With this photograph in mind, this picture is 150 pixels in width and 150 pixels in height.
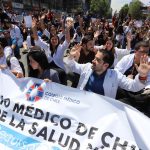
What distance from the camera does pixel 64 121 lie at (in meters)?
4.03

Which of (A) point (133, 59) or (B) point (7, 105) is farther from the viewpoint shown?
(A) point (133, 59)

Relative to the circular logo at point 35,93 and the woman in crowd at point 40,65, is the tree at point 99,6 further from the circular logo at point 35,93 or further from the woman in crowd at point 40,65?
the circular logo at point 35,93

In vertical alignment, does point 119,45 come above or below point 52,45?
below

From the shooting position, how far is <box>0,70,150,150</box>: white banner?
12.0 ft

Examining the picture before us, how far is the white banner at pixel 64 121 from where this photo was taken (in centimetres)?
365

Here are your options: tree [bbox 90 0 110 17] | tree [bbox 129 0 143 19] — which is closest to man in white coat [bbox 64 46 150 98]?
tree [bbox 90 0 110 17]

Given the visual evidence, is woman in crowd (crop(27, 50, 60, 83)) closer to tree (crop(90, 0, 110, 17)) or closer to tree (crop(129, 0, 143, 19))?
tree (crop(90, 0, 110, 17))

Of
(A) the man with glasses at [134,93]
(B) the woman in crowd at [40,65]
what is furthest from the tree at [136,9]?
(B) the woman in crowd at [40,65]

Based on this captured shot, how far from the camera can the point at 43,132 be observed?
4012 millimetres

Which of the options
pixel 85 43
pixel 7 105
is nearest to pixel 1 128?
pixel 7 105

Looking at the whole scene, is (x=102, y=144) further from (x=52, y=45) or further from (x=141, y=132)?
(x=52, y=45)

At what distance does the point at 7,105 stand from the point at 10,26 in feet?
Answer: 31.6

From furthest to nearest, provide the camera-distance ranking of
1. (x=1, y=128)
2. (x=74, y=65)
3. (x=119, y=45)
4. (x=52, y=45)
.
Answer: (x=119, y=45) → (x=52, y=45) → (x=74, y=65) → (x=1, y=128)

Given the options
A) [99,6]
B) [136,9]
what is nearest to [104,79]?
[99,6]
